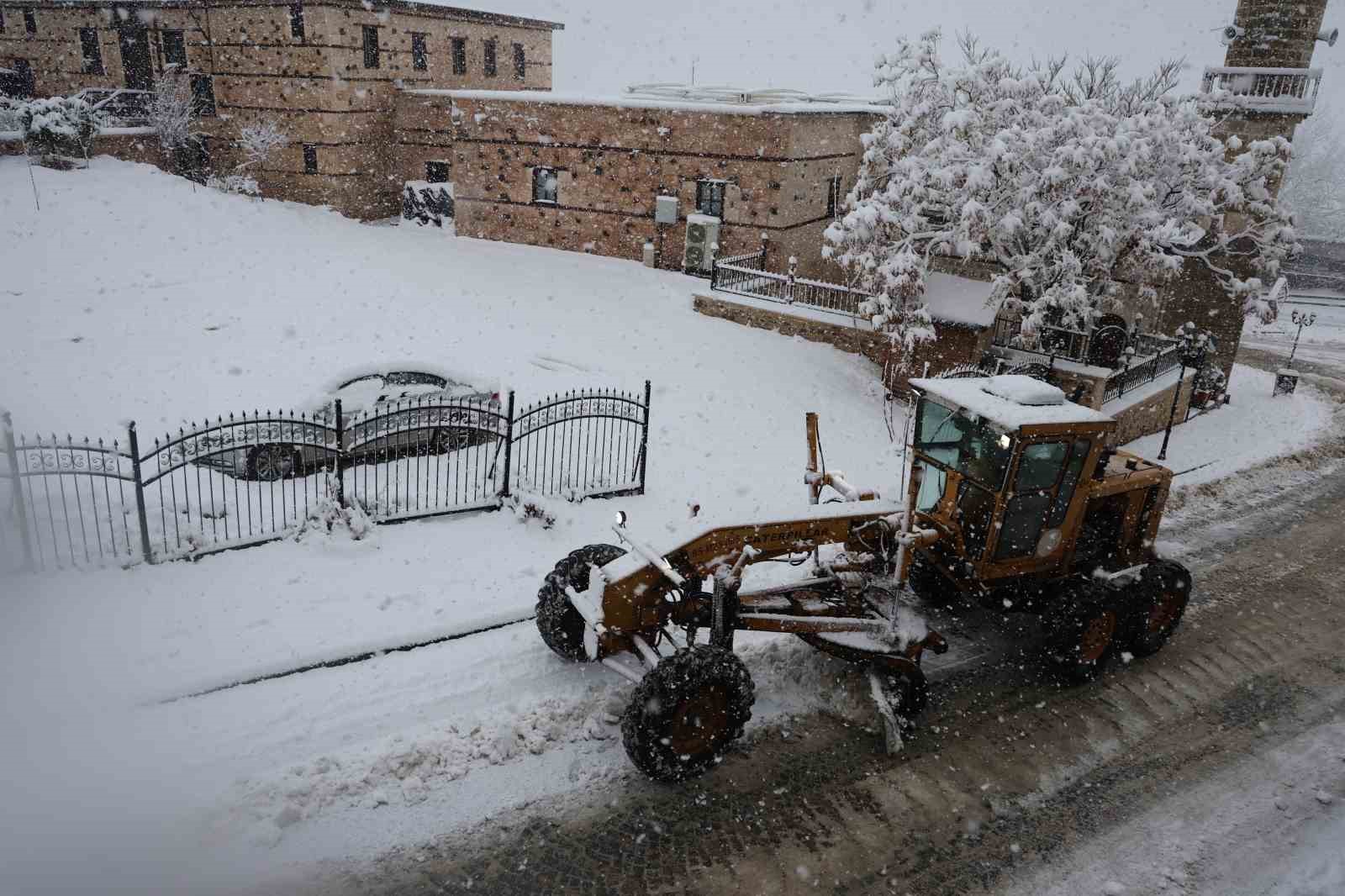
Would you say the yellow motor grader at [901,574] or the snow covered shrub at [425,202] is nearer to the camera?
the yellow motor grader at [901,574]

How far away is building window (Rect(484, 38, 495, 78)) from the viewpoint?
3203cm

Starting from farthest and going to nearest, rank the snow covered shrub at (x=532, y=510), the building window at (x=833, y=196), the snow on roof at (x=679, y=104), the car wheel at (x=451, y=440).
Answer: the building window at (x=833, y=196) → the snow on roof at (x=679, y=104) → the car wheel at (x=451, y=440) → the snow covered shrub at (x=532, y=510)

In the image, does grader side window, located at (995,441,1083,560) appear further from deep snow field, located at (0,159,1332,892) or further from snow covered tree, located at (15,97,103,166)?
snow covered tree, located at (15,97,103,166)

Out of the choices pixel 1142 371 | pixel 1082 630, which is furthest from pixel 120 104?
pixel 1082 630

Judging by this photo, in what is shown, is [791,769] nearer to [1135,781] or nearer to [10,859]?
[1135,781]

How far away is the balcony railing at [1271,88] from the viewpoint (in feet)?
61.9

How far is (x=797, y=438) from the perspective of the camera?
14.2m

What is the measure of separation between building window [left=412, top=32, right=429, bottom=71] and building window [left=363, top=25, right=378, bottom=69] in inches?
62.1

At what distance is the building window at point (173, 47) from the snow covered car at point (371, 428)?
23593 mm

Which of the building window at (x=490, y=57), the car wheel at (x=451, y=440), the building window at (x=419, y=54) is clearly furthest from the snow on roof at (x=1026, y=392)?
the building window at (x=490, y=57)

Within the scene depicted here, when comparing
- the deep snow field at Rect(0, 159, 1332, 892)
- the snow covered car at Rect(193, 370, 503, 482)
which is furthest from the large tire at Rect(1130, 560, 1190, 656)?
the snow covered car at Rect(193, 370, 503, 482)

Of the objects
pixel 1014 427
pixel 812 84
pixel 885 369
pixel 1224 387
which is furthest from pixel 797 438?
pixel 812 84

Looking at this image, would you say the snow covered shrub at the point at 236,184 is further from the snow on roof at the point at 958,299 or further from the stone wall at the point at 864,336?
the snow on roof at the point at 958,299

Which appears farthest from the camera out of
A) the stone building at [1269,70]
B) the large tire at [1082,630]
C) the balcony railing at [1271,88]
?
the stone building at [1269,70]
